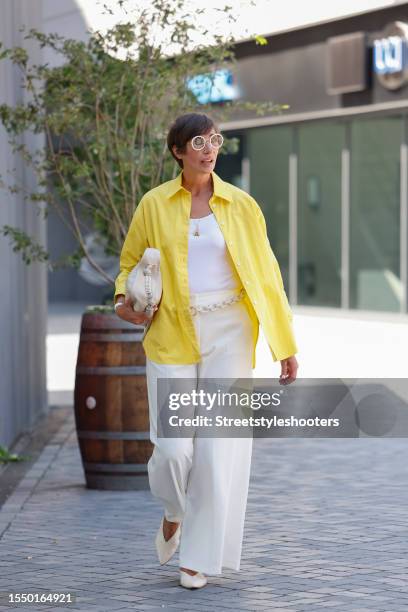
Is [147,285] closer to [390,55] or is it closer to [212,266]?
[212,266]

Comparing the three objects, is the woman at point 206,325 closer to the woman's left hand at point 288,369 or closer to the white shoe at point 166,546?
the woman's left hand at point 288,369

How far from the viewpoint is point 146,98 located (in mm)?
8398

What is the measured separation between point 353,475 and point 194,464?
295cm

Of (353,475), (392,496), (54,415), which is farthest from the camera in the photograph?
(54,415)

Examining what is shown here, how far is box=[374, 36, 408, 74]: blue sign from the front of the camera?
19.7 meters

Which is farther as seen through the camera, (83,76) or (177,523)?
(83,76)

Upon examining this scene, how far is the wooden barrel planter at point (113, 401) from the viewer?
766 centimetres

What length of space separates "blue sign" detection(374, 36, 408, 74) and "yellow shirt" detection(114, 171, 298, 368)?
14582 millimetres

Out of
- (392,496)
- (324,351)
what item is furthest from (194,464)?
(324,351)

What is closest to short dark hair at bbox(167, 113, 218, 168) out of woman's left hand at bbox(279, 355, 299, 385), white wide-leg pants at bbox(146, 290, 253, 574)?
white wide-leg pants at bbox(146, 290, 253, 574)

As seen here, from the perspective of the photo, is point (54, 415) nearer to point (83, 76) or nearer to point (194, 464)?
point (83, 76)

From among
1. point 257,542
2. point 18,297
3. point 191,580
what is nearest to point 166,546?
point 191,580

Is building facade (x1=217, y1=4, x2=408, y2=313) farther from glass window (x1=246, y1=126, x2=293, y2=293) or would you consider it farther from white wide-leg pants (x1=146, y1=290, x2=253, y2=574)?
white wide-leg pants (x1=146, y1=290, x2=253, y2=574)

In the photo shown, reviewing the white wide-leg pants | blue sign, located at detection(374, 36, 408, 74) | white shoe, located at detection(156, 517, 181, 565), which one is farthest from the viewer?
blue sign, located at detection(374, 36, 408, 74)
